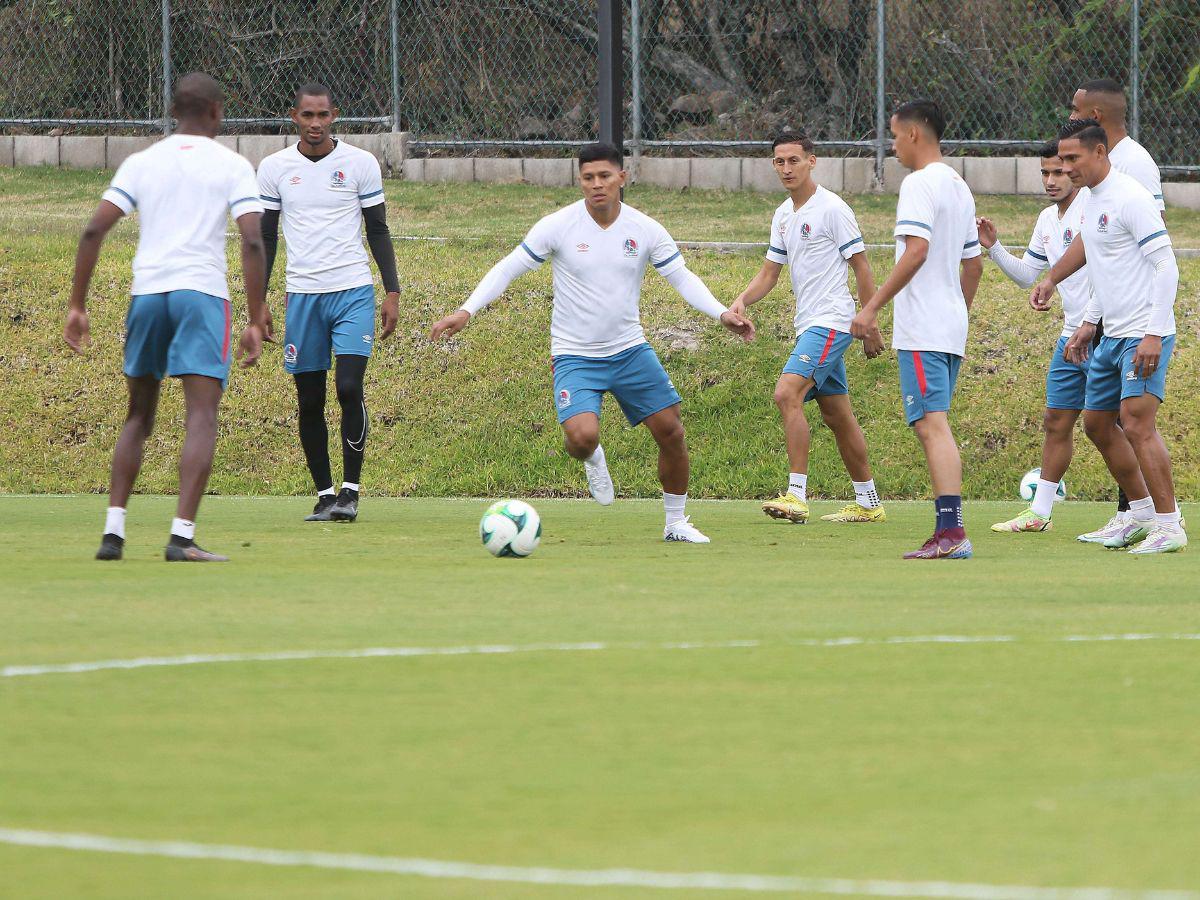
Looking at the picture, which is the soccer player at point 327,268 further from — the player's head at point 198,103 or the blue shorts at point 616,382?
the player's head at point 198,103

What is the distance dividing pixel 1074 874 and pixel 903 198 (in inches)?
239

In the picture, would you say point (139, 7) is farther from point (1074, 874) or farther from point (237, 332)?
point (1074, 874)

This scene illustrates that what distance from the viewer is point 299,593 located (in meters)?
7.46

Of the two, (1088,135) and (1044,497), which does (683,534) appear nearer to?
(1044,497)

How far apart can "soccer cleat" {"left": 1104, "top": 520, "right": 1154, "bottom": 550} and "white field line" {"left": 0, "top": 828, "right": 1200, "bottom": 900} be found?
6630 mm

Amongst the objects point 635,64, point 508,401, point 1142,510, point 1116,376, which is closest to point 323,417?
point 508,401

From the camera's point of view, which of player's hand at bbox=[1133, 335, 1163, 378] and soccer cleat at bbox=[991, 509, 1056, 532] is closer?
player's hand at bbox=[1133, 335, 1163, 378]

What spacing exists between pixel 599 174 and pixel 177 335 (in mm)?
2570

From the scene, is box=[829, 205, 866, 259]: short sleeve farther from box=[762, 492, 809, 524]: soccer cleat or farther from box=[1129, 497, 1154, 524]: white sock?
box=[1129, 497, 1154, 524]: white sock

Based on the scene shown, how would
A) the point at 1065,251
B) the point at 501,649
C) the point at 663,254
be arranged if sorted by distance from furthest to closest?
the point at 1065,251, the point at 663,254, the point at 501,649

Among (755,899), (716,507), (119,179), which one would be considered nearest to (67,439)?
(716,507)

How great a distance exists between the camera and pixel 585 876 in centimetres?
372

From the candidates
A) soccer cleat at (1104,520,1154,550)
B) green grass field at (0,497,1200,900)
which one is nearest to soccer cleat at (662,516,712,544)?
green grass field at (0,497,1200,900)

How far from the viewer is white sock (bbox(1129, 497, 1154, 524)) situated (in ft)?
33.1
